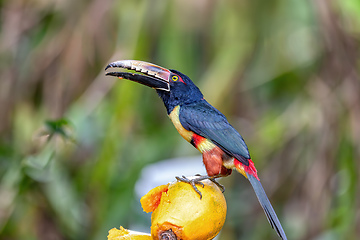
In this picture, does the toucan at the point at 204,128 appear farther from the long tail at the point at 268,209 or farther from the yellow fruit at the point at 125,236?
the yellow fruit at the point at 125,236

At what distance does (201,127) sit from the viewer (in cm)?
135

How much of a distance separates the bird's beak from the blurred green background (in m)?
1.34

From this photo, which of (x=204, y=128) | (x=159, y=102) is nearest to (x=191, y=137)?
(x=204, y=128)

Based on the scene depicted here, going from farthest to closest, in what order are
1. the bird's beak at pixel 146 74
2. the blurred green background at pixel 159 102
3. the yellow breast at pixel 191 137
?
the blurred green background at pixel 159 102 < the yellow breast at pixel 191 137 < the bird's beak at pixel 146 74

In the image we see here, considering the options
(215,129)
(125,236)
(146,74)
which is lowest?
(125,236)

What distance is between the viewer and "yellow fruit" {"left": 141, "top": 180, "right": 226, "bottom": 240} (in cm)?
104

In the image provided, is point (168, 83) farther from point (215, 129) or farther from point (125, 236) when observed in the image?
point (125, 236)

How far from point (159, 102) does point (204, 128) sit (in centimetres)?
225

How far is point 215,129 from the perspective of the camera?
1.35 m

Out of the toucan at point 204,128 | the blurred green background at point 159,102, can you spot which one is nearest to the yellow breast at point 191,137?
the toucan at point 204,128

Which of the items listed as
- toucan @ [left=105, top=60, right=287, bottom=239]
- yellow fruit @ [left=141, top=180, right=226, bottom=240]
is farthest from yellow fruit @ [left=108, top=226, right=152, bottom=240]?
toucan @ [left=105, top=60, right=287, bottom=239]

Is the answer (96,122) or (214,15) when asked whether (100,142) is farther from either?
(214,15)

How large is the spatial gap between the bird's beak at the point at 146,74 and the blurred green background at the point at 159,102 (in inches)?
52.8

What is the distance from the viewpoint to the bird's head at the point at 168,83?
1261 millimetres
